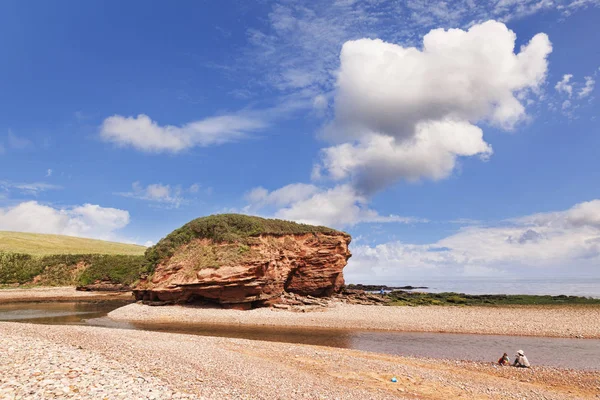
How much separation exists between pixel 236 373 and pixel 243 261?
25.6m

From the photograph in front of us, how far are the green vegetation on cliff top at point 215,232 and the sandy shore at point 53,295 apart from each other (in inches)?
725

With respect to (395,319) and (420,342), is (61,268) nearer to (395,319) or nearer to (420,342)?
(395,319)

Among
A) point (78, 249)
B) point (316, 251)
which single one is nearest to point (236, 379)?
point (316, 251)

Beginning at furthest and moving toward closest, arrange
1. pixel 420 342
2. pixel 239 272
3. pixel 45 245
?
pixel 45 245
pixel 239 272
pixel 420 342

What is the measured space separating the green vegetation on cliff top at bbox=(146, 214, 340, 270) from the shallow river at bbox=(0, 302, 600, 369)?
1078 cm

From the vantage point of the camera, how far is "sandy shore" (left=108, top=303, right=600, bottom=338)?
32.3 m

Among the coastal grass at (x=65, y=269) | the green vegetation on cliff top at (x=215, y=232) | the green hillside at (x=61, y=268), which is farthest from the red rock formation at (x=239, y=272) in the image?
the coastal grass at (x=65, y=269)

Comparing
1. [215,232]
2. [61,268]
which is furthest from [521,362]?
[61,268]

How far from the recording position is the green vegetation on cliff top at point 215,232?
147 feet

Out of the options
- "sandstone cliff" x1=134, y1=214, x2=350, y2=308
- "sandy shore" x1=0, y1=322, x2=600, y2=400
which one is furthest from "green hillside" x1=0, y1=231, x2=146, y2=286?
"sandy shore" x1=0, y1=322, x2=600, y2=400

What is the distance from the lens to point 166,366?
568 inches

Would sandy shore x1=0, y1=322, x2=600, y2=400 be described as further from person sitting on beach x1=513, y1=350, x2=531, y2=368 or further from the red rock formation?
the red rock formation

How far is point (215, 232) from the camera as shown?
148 ft

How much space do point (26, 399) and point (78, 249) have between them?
104630 millimetres
